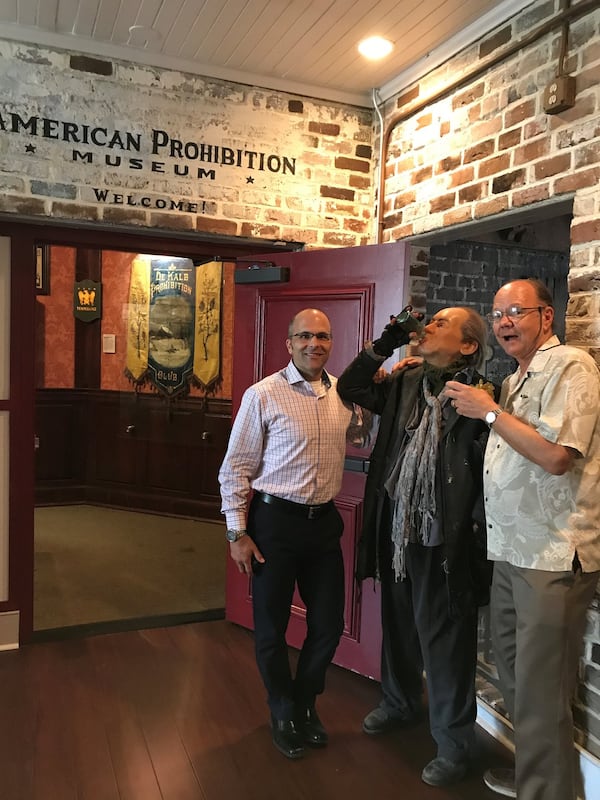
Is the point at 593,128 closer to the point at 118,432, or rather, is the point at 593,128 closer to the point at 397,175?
the point at 397,175

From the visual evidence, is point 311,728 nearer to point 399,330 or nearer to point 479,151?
point 399,330

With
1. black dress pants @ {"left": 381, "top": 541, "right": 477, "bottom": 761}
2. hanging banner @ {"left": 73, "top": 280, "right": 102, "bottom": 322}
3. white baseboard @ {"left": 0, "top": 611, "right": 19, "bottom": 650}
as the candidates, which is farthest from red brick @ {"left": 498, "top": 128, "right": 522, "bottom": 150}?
hanging banner @ {"left": 73, "top": 280, "right": 102, "bottom": 322}

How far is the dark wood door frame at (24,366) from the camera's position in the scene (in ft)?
10.1

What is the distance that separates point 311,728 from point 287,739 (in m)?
0.13

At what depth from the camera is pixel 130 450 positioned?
20.1 feet

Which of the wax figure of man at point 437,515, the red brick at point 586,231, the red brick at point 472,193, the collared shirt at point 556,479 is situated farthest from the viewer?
the red brick at point 472,193

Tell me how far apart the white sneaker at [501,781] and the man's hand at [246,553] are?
1082 millimetres

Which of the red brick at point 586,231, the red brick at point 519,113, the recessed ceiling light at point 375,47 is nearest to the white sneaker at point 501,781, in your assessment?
the red brick at point 586,231

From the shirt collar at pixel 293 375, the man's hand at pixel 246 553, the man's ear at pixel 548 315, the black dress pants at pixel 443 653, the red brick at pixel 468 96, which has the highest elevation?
the red brick at pixel 468 96

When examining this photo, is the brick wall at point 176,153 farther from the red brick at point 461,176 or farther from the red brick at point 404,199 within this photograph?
the red brick at point 461,176

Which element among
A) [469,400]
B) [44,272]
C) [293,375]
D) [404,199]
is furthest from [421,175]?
[44,272]

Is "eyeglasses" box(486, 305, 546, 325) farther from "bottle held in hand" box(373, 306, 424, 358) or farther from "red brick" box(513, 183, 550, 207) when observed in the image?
"red brick" box(513, 183, 550, 207)

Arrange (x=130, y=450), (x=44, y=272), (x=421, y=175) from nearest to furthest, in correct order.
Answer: (x=421, y=175) → (x=130, y=450) → (x=44, y=272)

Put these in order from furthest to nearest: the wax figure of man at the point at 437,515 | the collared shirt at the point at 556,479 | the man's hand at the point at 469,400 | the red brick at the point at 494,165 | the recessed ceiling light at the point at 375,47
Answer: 1. the recessed ceiling light at the point at 375,47
2. the red brick at the point at 494,165
3. the wax figure of man at the point at 437,515
4. the man's hand at the point at 469,400
5. the collared shirt at the point at 556,479
